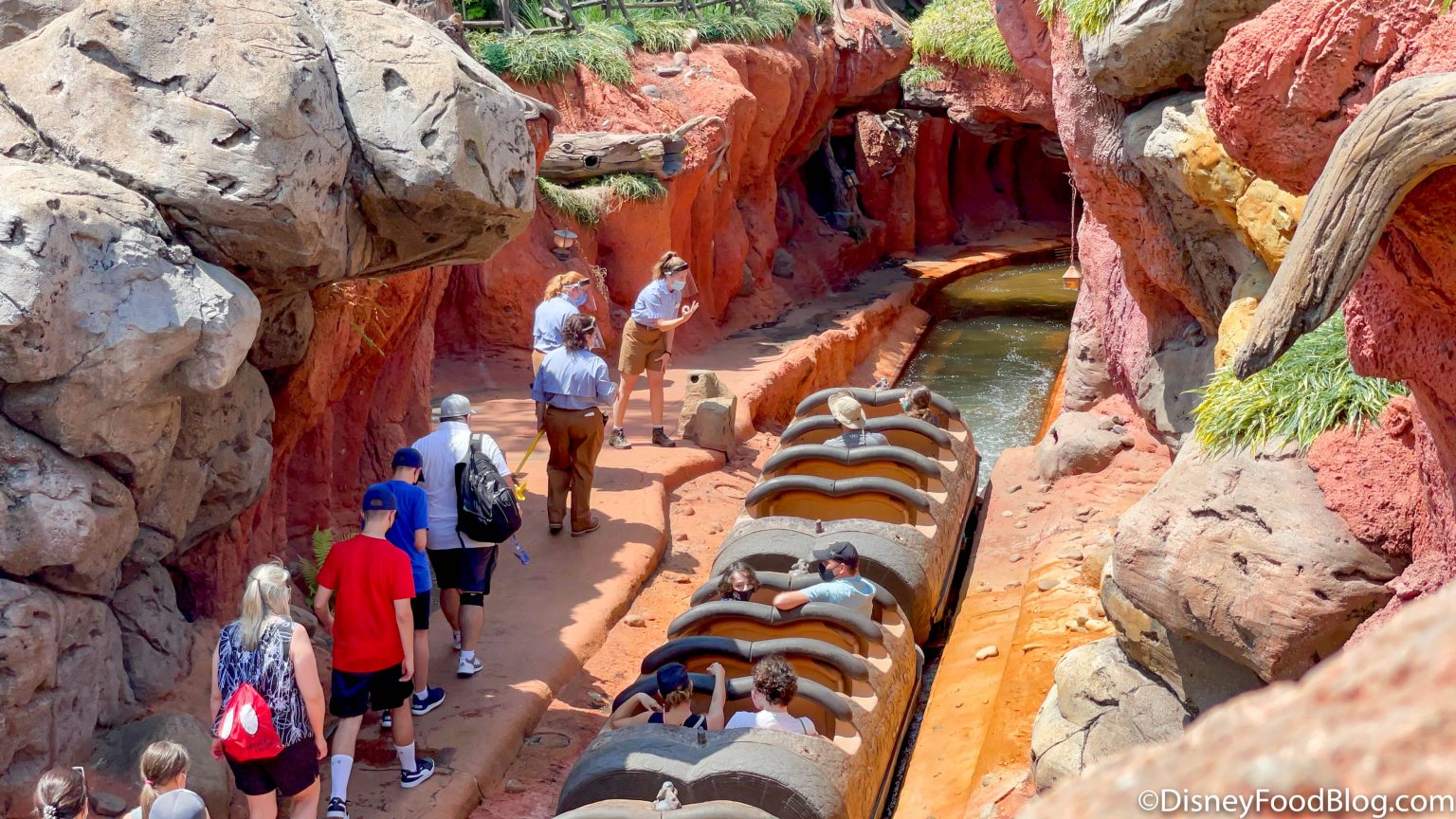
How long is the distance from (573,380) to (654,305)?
101 inches

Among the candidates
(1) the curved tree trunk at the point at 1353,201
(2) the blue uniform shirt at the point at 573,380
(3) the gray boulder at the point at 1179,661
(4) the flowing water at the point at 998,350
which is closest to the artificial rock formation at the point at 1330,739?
(1) the curved tree trunk at the point at 1353,201

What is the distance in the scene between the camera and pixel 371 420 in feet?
27.1

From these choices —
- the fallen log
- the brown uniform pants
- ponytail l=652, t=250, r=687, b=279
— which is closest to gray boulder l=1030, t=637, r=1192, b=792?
the brown uniform pants

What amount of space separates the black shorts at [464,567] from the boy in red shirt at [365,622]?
1312 mm

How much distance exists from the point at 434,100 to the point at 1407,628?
530 cm

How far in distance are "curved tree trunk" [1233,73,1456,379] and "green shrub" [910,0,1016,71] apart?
52.5ft

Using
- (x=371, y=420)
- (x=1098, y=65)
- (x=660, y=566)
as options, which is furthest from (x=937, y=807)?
(x=1098, y=65)

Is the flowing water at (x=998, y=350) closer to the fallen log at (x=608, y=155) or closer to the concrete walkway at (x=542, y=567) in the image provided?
the concrete walkway at (x=542, y=567)

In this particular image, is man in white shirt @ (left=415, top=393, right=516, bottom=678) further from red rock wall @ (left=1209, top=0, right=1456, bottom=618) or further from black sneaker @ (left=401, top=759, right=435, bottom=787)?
red rock wall @ (left=1209, top=0, right=1456, bottom=618)

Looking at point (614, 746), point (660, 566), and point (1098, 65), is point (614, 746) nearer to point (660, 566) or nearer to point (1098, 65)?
point (660, 566)

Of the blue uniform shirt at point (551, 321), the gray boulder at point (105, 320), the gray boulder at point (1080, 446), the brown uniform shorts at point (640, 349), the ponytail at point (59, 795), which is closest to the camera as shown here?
the ponytail at point (59, 795)

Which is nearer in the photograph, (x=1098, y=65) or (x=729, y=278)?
(x=1098, y=65)

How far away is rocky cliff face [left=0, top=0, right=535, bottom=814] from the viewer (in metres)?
4.63

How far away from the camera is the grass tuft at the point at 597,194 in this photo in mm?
14070
